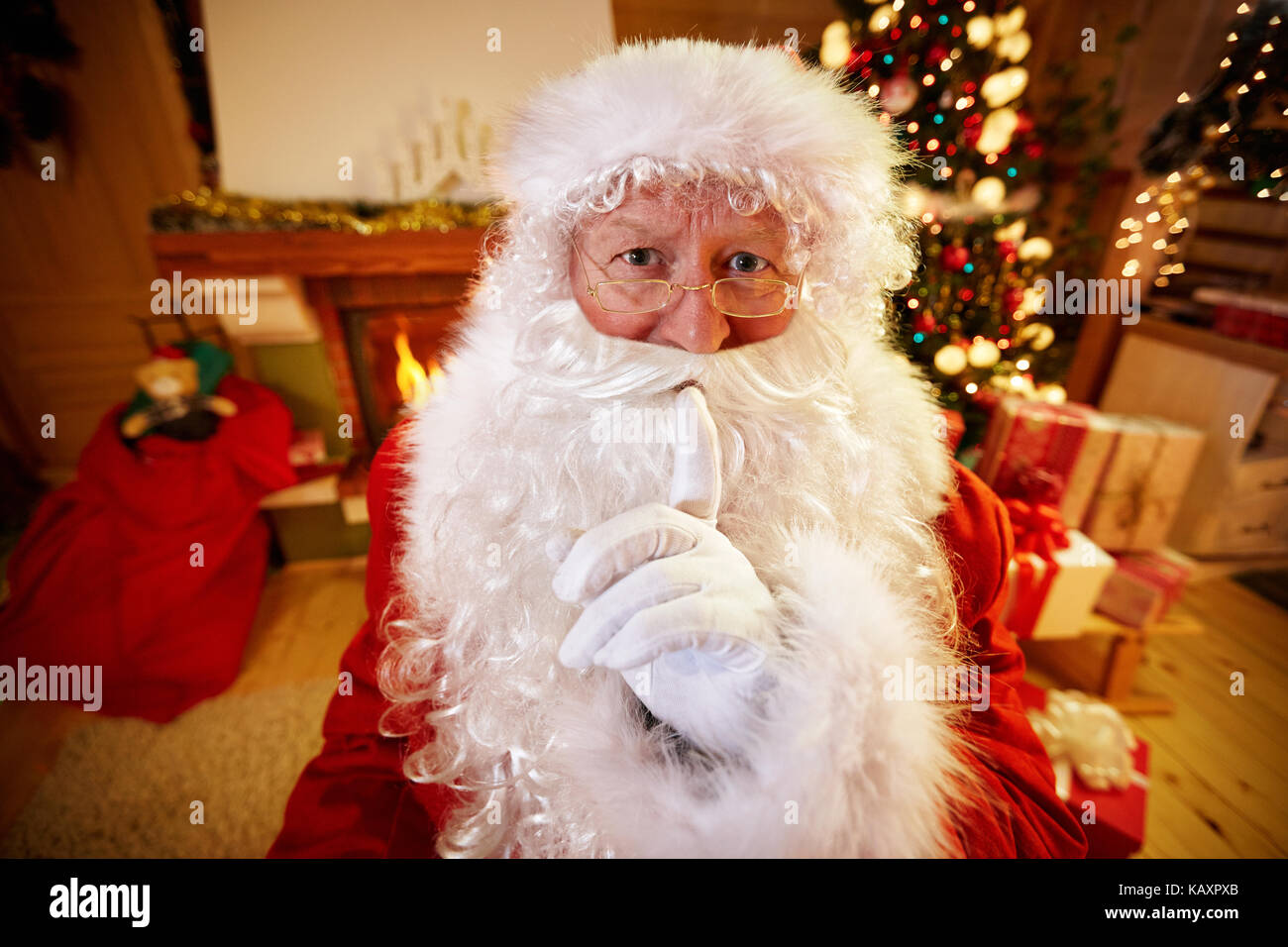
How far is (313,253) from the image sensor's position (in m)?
2.19

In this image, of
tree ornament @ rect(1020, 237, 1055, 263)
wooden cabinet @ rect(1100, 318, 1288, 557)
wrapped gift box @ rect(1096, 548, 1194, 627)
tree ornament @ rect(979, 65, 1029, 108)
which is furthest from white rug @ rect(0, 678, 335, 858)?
wooden cabinet @ rect(1100, 318, 1288, 557)

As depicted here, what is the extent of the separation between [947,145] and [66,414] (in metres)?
5.02

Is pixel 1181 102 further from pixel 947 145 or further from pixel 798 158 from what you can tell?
pixel 798 158

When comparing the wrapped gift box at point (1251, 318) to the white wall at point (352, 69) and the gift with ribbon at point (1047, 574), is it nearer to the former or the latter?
the gift with ribbon at point (1047, 574)

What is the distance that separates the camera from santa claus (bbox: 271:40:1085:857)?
63 cm

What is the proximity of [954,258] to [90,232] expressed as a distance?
14.6ft

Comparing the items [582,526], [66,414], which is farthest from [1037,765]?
[66,414]

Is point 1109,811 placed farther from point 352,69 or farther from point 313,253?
point 352,69

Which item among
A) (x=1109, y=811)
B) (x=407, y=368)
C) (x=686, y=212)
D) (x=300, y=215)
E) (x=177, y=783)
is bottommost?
(x=177, y=783)

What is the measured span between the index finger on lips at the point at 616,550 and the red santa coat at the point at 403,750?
555 mm

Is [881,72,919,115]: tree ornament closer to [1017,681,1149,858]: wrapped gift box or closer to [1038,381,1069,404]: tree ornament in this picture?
[1038,381,1069,404]: tree ornament

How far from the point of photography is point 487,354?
3.26ft

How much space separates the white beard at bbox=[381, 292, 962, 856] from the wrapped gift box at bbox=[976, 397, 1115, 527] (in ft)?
3.95

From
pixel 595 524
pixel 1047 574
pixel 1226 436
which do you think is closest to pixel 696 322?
A: pixel 595 524
